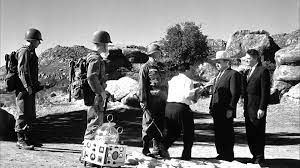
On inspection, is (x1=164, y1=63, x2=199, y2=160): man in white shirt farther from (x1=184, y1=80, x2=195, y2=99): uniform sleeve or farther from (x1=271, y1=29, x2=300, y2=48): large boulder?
(x1=271, y1=29, x2=300, y2=48): large boulder

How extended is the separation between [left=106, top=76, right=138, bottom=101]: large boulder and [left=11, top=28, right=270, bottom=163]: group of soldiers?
33.6ft

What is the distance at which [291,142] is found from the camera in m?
9.88

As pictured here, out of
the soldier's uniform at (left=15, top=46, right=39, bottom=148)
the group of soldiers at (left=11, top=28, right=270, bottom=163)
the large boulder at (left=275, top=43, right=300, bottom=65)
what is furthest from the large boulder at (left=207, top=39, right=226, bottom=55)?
the soldier's uniform at (left=15, top=46, right=39, bottom=148)

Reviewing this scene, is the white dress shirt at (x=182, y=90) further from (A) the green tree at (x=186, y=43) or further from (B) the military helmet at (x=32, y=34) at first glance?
(A) the green tree at (x=186, y=43)

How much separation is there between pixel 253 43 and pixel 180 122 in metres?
26.1

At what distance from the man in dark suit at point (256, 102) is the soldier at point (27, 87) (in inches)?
138

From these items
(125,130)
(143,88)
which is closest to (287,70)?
(125,130)

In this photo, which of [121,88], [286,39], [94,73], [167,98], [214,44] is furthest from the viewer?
[214,44]

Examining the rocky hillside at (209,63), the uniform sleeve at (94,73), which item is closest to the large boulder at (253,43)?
the rocky hillside at (209,63)

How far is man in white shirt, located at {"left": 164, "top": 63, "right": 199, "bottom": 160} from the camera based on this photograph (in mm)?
6117

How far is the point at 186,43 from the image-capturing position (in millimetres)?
57812

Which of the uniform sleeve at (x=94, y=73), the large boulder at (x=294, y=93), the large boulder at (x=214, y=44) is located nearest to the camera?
the uniform sleeve at (x=94, y=73)

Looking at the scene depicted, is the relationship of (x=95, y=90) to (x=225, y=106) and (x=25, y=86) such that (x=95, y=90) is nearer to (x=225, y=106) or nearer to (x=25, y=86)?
(x=25, y=86)

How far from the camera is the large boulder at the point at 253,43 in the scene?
95.5 ft
